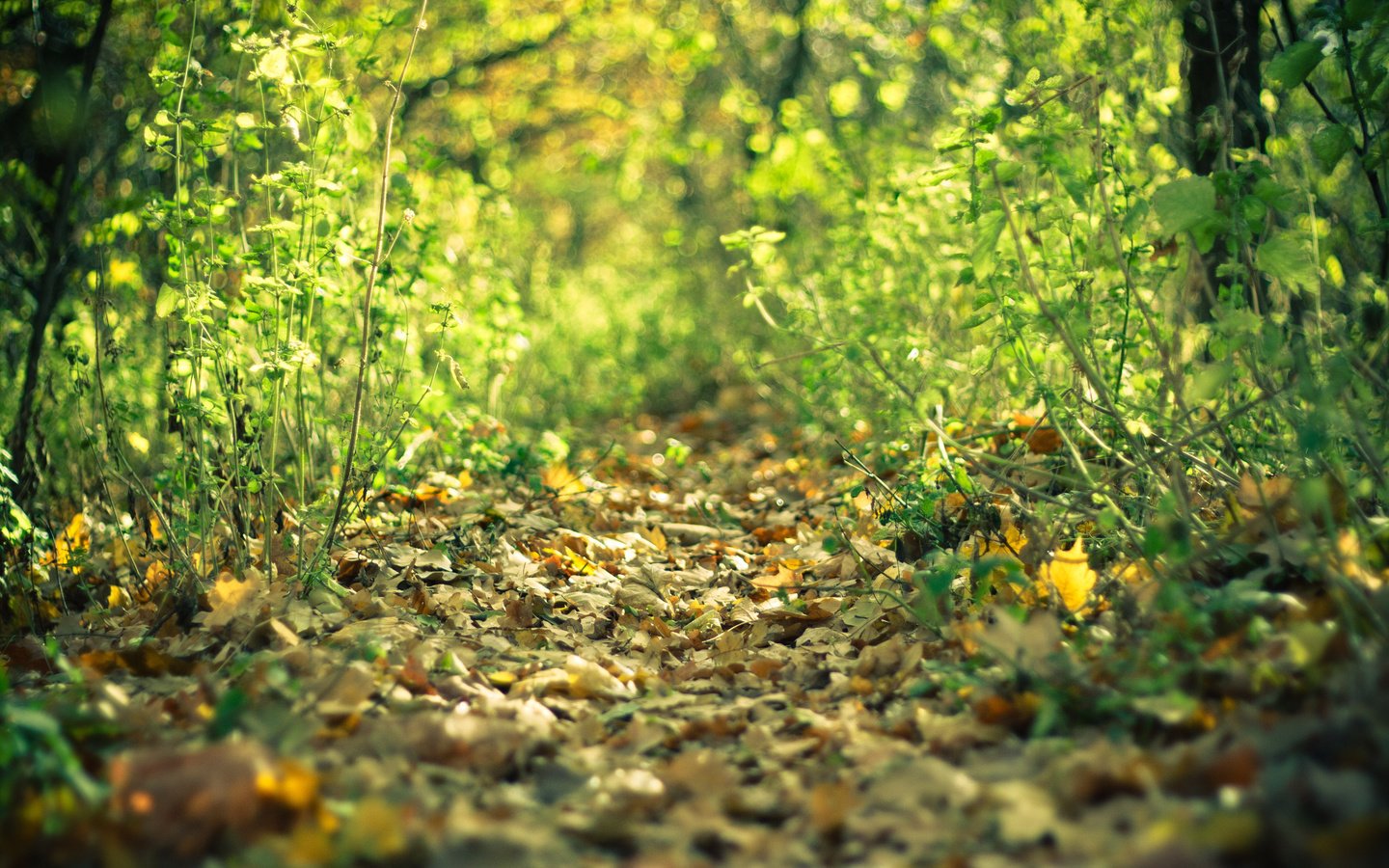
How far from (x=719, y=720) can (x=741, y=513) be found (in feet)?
7.63

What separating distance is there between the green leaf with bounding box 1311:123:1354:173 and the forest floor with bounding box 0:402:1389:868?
3.62 feet

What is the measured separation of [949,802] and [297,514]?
1960 millimetres

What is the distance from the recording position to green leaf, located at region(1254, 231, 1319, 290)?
2.35m

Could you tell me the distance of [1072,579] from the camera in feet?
7.91

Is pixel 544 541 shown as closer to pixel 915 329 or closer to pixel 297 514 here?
pixel 297 514

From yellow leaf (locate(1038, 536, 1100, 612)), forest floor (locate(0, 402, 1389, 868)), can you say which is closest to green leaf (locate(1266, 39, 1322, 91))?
forest floor (locate(0, 402, 1389, 868))

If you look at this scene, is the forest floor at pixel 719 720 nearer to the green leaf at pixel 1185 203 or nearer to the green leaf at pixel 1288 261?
the green leaf at pixel 1288 261

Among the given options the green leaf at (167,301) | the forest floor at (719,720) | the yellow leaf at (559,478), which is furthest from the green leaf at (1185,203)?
the yellow leaf at (559,478)

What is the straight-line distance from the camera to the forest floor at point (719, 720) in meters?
1.54

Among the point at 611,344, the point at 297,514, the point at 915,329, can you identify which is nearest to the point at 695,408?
the point at 611,344

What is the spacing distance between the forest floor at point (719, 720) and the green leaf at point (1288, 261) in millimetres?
625

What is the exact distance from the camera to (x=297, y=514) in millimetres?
2881

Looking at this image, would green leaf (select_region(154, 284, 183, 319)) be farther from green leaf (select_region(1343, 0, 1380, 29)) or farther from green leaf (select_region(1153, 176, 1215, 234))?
green leaf (select_region(1343, 0, 1380, 29))

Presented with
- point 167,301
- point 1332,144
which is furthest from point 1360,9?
point 167,301
